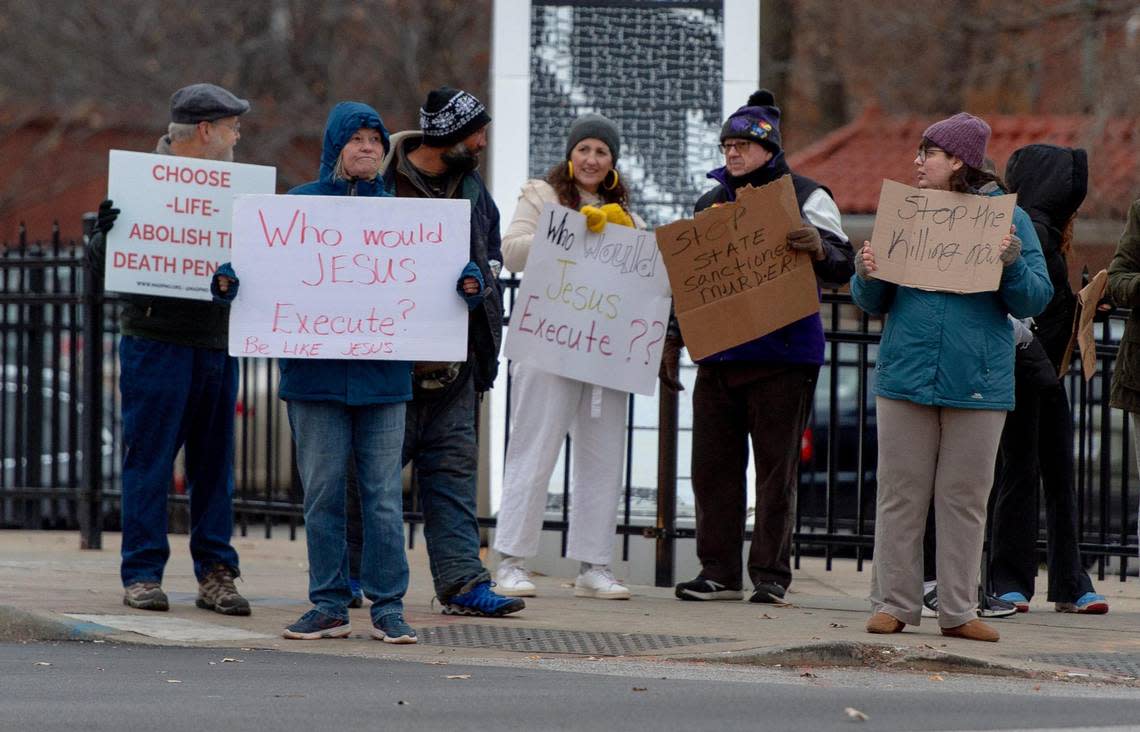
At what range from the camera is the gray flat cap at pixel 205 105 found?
26.3 feet

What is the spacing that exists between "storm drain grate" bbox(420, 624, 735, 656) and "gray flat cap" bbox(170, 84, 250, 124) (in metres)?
2.27

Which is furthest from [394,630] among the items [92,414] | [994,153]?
[994,153]

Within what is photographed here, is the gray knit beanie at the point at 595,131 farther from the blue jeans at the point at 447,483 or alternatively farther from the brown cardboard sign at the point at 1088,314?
the brown cardboard sign at the point at 1088,314

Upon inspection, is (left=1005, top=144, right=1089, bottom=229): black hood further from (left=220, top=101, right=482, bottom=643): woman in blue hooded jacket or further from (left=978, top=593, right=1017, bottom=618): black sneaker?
(left=220, top=101, right=482, bottom=643): woman in blue hooded jacket

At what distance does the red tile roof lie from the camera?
18438mm

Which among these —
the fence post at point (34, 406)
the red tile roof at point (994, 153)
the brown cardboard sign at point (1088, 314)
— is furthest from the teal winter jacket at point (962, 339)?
A: the red tile roof at point (994, 153)

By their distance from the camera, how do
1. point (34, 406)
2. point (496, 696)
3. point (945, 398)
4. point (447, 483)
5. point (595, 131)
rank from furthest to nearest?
point (34, 406) < point (595, 131) < point (447, 483) < point (945, 398) < point (496, 696)

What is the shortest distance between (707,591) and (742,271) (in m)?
1.45

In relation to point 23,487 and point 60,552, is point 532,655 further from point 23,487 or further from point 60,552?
point 23,487

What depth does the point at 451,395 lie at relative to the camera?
7.81 meters

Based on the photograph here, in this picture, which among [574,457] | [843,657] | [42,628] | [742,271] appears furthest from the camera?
[574,457]

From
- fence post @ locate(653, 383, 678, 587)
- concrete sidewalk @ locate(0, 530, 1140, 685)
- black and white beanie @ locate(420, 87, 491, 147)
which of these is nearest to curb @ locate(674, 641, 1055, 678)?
concrete sidewalk @ locate(0, 530, 1140, 685)

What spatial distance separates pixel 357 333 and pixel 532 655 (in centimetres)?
132

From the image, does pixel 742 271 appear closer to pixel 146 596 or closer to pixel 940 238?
pixel 940 238
